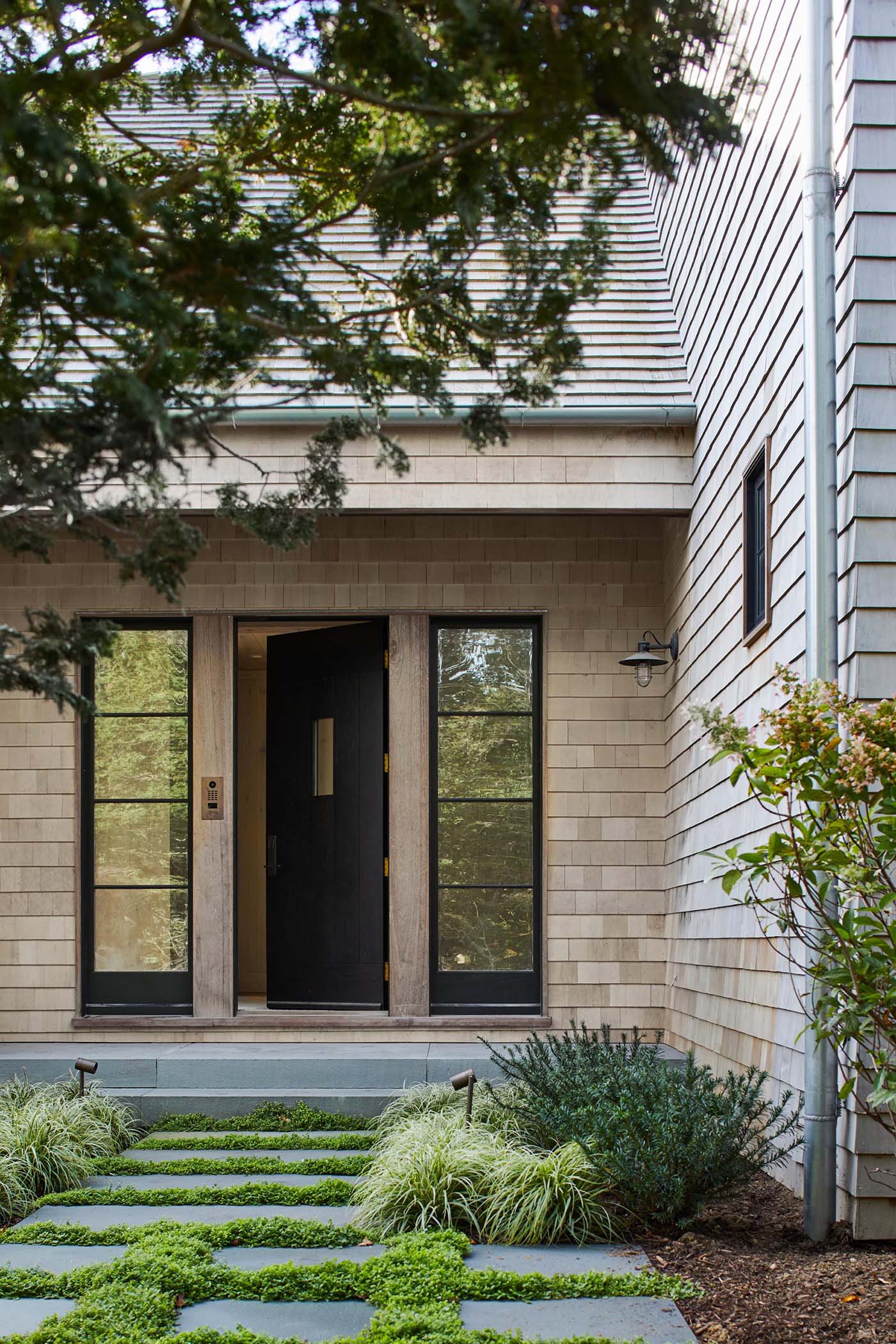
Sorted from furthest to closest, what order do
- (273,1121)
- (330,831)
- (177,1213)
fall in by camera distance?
(330,831) → (273,1121) → (177,1213)

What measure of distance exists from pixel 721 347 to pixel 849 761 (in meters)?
2.89

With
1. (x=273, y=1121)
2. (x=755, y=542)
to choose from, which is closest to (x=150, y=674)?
(x=273, y=1121)

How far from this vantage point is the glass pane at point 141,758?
6.93m

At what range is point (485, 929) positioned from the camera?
6.77 m

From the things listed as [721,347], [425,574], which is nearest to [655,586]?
[425,574]

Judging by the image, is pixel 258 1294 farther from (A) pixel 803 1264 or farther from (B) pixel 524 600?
(B) pixel 524 600

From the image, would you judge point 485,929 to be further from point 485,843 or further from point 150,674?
point 150,674

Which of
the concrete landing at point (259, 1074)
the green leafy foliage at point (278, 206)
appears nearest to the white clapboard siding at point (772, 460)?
the green leafy foliage at point (278, 206)

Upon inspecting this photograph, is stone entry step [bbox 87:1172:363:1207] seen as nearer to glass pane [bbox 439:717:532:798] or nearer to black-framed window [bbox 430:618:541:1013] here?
black-framed window [bbox 430:618:541:1013]

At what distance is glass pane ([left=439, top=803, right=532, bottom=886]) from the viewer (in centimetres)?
681

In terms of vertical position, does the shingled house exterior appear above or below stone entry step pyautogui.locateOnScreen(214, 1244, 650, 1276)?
above

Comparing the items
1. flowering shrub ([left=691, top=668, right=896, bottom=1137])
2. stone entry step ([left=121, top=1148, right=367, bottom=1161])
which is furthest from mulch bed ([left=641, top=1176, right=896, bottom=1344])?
stone entry step ([left=121, top=1148, right=367, bottom=1161])

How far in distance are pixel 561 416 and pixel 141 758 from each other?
9.83 ft

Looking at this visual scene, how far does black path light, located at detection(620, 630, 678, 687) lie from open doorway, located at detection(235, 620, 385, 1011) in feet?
4.73
